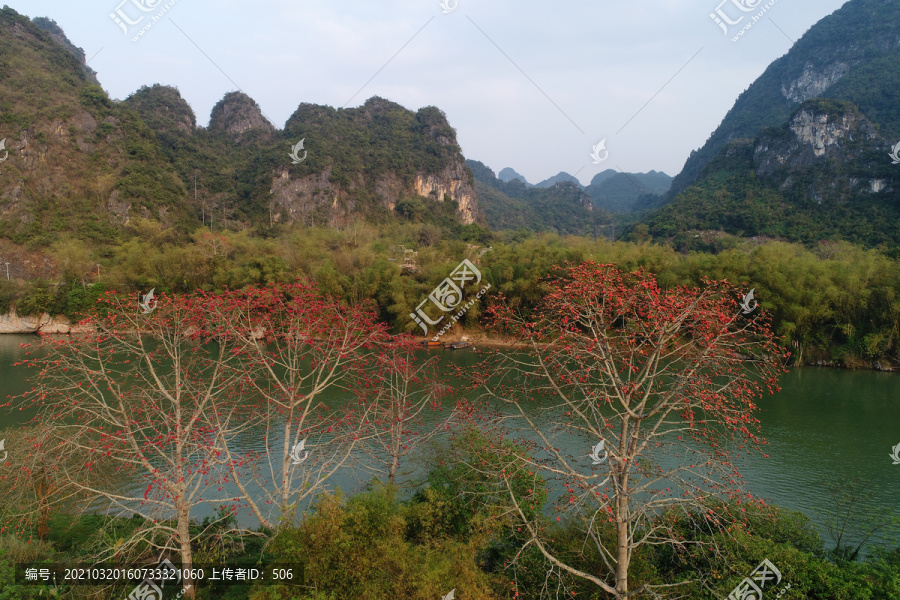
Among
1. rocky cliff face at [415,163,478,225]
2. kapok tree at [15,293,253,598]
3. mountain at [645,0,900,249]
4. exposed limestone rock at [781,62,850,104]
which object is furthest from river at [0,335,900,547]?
exposed limestone rock at [781,62,850,104]

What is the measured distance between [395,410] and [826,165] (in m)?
39.9

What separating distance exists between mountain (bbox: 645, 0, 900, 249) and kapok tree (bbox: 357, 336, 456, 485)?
29.6m

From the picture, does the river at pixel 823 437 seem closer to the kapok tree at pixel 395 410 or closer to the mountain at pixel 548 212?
the kapok tree at pixel 395 410

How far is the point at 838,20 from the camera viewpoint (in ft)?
166

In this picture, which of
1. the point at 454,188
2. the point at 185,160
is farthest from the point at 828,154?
the point at 185,160

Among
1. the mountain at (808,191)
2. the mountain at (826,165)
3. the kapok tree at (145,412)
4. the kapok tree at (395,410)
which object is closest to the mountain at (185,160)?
the mountain at (808,191)

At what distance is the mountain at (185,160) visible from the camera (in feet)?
101

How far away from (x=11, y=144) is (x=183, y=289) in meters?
20.2

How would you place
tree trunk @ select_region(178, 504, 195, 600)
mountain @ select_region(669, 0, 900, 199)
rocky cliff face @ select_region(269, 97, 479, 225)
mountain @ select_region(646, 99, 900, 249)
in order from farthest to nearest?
rocky cliff face @ select_region(269, 97, 479, 225)
mountain @ select_region(669, 0, 900, 199)
mountain @ select_region(646, 99, 900, 249)
tree trunk @ select_region(178, 504, 195, 600)

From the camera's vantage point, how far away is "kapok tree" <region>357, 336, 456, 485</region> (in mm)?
5223

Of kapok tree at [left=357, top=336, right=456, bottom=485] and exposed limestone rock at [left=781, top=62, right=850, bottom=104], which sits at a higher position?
exposed limestone rock at [left=781, top=62, right=850, bottom=104]

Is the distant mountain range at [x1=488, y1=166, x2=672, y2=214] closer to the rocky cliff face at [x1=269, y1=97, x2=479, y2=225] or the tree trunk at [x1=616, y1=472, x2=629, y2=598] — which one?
the rocky cliff face at [x1=269, y1=97, x2=479, y2=225]

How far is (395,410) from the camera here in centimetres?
646

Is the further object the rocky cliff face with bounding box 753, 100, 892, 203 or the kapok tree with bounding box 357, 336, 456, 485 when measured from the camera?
the rocky cliff face with bounding box 753, 100, 892, 203
